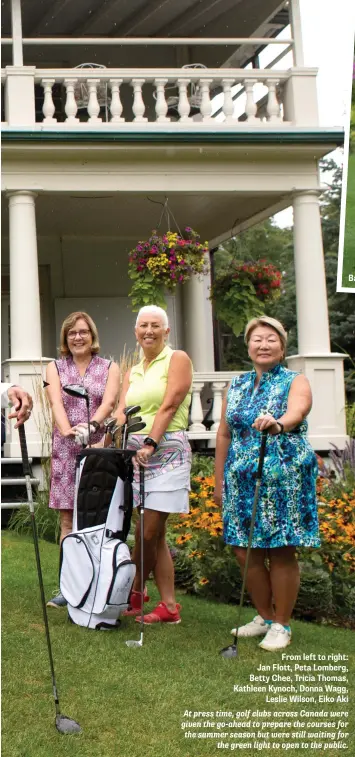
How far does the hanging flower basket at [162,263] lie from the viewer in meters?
A: 9.12

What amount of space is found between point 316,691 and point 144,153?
694 centimetres

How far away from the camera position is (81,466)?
4.73 m

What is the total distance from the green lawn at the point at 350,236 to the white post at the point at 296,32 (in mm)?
6335

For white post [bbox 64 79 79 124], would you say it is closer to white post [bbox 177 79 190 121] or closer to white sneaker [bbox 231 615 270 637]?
white post [bbox 177 79 190 121]

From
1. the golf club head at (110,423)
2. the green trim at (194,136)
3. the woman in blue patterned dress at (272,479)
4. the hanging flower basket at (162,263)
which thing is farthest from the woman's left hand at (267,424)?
the green trim at (194,136)

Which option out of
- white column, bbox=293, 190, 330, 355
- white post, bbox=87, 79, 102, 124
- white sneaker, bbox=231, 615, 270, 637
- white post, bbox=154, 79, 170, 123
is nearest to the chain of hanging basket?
white column, bbox=293, 190, 330, 355

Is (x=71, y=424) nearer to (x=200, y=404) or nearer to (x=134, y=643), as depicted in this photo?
(x=134, y=643)

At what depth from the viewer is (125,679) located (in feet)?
12.2

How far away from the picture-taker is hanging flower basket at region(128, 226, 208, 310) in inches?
359

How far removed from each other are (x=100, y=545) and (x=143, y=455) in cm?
49

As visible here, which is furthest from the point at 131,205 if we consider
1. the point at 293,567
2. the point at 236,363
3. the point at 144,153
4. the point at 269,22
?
the point at 236,363

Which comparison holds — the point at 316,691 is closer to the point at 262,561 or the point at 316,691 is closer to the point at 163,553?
the point at 262,561

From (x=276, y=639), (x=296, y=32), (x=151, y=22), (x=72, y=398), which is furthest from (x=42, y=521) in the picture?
(x=151, y=22)

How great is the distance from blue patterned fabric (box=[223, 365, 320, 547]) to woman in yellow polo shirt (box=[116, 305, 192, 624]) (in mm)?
365
